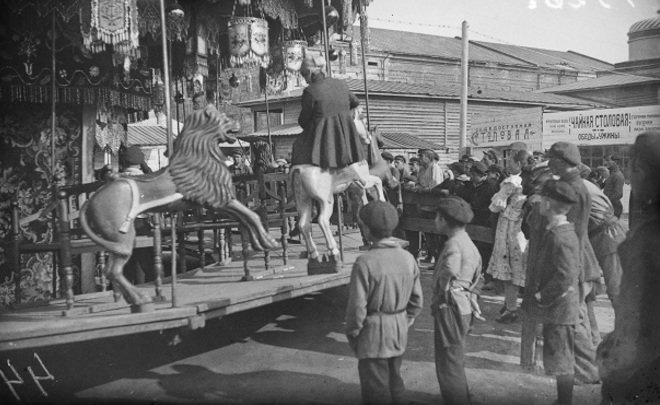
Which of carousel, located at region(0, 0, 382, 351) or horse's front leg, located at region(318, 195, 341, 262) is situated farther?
horse's front leg, located at region(318, 195, 341, 262)

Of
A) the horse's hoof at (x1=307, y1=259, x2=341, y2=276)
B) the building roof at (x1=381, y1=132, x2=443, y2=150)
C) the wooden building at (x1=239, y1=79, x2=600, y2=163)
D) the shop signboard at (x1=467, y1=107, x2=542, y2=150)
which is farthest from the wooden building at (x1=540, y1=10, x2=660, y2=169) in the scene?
the horse's hoof at (x1=307, y1=259, x2=341, y2=276)

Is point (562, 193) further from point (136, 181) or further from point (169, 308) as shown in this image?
point (136, 181)

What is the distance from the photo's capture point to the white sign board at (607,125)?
1321cm

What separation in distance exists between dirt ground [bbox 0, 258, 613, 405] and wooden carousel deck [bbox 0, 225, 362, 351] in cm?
29

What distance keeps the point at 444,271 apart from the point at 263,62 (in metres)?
4.15

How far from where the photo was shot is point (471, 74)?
35625mm

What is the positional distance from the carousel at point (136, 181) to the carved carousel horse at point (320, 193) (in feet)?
0.05

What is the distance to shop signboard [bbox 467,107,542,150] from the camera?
2029 centimetres

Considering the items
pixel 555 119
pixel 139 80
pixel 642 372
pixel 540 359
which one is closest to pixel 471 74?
pixel 555 119

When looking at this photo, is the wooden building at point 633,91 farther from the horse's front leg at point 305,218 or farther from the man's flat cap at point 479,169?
the horse's front leg at point 305,218

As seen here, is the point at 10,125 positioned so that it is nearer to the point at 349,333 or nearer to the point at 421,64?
the point at 349,333

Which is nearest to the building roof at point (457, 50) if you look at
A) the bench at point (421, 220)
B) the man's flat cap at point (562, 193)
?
the bench at point (421, 220)

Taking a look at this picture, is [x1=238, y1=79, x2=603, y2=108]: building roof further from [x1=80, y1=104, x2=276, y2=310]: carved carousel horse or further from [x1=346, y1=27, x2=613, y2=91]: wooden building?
[x1=80, y1=104, x2=276, y2=310]: carved carousel horse

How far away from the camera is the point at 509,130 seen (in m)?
21.2
